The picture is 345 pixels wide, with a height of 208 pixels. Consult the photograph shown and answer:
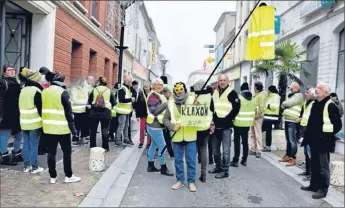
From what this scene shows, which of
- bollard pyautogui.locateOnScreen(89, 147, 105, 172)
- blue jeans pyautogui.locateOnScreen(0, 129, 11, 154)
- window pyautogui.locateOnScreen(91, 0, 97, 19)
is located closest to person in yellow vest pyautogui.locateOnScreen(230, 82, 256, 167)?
bollard pyautogui.locateOnScreen(89, 147, 105, 172)

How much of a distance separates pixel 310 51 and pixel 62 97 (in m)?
13.1

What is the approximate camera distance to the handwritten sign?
586 centimetres

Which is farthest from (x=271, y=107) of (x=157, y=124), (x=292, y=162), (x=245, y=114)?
(x=157, y=124)

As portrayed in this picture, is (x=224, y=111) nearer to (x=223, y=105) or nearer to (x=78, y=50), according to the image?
(x=223, y=105)

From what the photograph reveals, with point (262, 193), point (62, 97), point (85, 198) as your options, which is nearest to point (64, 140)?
point (62, 97)

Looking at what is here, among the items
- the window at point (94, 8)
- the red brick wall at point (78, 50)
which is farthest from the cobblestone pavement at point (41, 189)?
the window at point (94, 8)

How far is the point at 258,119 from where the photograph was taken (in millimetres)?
9180

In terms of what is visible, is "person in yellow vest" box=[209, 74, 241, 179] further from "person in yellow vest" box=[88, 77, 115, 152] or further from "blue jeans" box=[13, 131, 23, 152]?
"blue jeans" box=[13, 131, 23, 152]

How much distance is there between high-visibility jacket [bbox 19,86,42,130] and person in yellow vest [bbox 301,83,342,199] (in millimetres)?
4697

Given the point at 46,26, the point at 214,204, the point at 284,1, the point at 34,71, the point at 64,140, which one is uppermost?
the point at 284,1

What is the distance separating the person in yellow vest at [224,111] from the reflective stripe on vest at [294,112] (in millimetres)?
1862

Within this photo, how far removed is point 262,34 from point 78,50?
29.8 feet

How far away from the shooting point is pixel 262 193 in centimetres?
599

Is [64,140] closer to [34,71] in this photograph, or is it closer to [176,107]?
[34,71]
